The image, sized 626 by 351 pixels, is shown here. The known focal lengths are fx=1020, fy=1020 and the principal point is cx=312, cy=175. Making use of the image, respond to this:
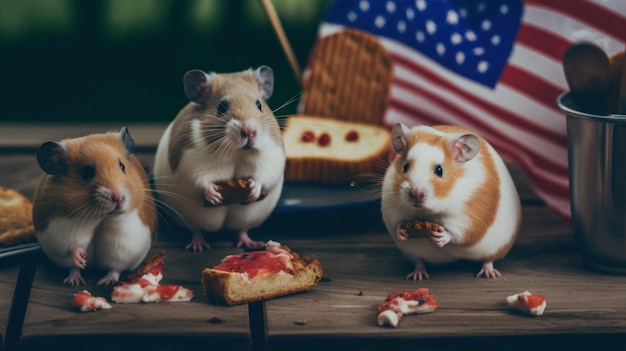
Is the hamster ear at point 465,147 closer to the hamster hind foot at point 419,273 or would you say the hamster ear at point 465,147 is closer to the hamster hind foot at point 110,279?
the hamster hind foot at point 419,273

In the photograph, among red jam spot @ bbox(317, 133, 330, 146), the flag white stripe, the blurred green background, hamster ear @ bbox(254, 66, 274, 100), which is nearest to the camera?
hamster ear @ bbox(254, 66, 274, 100)

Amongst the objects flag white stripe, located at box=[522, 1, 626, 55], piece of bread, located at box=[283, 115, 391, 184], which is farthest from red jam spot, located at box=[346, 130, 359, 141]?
flag white stripe, located at box=[522, 1, 626, 55]

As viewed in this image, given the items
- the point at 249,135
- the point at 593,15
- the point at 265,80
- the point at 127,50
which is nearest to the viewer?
the point at 249,135

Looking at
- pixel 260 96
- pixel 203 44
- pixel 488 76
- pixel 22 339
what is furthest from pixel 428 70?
pixel 22 339

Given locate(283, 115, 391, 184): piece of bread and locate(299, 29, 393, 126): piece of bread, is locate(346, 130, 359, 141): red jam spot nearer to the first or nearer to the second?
locate(283, 115, 391, 184): piece of bread

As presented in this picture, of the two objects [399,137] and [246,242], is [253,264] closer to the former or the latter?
[246,242]

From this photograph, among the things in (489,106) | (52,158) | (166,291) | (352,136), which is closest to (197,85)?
(52,158)

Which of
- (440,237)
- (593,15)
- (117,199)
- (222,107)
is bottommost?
(440,237)

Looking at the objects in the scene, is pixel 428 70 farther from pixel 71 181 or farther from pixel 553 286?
pixel 71 181
